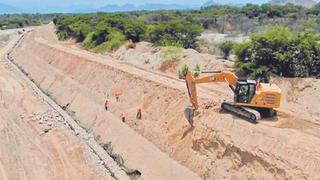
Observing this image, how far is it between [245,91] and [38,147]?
14.4 meters

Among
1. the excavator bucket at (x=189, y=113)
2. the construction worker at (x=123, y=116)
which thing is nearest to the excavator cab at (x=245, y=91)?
the excavator bucket at (x=189, y=113)

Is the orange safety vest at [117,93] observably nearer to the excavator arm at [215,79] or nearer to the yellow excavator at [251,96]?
the excavator arm at [215,79]

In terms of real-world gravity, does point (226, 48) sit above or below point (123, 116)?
above

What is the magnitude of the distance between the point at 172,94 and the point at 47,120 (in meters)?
11.2

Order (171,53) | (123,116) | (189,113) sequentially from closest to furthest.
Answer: (189,113)
(123,116)
(171,53)

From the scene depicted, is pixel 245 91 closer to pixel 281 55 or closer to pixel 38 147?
pixel 281 55

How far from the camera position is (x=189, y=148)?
24766 mm

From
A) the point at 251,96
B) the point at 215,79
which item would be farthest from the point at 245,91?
the point at 215,79

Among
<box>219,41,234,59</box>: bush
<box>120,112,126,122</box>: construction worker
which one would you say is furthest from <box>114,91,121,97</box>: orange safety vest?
<box>219,41,234,59</box>: bush

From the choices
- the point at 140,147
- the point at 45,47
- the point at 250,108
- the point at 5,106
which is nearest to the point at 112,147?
the point at 140,147

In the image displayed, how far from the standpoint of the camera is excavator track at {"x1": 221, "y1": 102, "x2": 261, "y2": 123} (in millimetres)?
23484

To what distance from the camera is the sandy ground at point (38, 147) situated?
25.1 meters

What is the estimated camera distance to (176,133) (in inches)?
1055

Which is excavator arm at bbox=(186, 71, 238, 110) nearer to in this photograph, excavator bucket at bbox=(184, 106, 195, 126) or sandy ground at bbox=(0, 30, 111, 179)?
excavator bucket at bbox=(184, 106, 195, 126)
